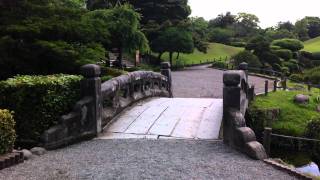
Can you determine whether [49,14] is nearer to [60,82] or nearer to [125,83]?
[125,83]

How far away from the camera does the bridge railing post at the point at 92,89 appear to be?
9461 mm

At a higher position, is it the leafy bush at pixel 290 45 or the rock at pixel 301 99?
the leafy bush at pixel 290 45

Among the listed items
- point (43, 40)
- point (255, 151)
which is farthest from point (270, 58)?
point (255, 151)

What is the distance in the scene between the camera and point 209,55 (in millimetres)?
59969

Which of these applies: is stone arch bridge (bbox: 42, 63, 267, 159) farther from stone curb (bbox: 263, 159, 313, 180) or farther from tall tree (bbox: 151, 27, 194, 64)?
tall tree (bbox: 151, 27, 194, 64)

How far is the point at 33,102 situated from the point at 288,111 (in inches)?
597

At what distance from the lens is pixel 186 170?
7238 mm

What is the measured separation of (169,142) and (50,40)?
605 centimetres

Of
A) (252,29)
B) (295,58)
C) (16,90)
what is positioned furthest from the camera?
(252,29)

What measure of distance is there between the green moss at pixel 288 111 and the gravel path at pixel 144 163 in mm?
11056

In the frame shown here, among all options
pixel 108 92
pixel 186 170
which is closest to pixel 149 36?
pixel 108 92

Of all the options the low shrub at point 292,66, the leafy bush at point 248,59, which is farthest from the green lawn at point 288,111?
the low shrub at point 292,66

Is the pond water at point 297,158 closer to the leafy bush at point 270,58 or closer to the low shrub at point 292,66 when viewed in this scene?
the leafy bush at point 270,58

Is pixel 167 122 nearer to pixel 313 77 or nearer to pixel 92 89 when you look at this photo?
pixel 92 89
